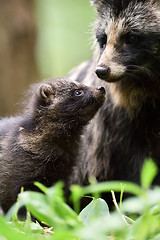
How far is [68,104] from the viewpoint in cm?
502

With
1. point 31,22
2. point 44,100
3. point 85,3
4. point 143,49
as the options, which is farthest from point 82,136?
point 85,3

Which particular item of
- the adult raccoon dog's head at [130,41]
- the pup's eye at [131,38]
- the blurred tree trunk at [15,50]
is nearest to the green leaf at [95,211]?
the adult raccoon dog's head at [130,41]

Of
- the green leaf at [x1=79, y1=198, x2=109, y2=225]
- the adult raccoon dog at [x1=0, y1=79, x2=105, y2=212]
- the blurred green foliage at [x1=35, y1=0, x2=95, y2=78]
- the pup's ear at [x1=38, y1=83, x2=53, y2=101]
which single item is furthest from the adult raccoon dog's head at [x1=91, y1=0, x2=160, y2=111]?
the blurred green foliage at [x1=35, y1=0, x2=95, y2=78]

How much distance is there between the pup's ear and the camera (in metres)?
4.98

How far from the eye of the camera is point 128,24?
4.77 meters

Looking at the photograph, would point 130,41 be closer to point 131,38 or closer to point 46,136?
point 131,38

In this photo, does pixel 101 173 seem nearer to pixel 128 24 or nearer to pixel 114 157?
pixel 114 157

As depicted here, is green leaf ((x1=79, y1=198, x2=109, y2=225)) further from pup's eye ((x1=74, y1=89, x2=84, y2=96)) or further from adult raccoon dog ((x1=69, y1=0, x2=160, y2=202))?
pup's eye ((x1=74, y1=89, x2=84, y2=96))

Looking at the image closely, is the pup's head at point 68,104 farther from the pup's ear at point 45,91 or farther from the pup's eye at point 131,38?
the pup's eye at point 131,38

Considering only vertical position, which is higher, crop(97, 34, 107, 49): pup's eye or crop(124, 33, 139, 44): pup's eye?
crop(97, 34, 107, 49): pup's eye

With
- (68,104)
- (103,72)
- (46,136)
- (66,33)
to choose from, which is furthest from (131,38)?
(66,33)

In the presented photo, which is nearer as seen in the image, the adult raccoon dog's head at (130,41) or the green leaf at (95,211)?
the green leaf at (95,211)

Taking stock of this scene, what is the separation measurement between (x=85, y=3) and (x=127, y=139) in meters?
13.8

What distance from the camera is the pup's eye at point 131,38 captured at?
474 centimetres
